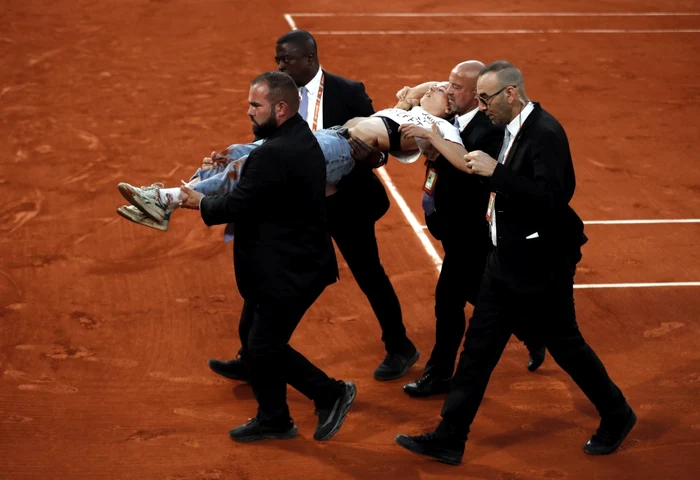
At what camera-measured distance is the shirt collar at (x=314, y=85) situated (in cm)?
707

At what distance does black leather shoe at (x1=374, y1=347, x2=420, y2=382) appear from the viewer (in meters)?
7.46

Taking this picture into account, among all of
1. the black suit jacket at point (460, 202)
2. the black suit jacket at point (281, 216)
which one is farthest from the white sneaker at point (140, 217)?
the black suit jacket at point (460, 202)

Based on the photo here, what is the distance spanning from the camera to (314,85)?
708cm

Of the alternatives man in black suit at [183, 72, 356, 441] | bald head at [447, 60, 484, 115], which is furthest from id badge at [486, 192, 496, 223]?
man in black suit at [183, 72, 356, 441]

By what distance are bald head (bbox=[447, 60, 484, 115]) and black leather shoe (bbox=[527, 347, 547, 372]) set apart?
2.05 m

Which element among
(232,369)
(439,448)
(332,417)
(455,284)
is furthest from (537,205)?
(232,369)

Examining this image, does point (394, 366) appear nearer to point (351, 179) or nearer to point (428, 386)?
point (428, 386)

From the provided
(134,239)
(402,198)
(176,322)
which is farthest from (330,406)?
(402,198)

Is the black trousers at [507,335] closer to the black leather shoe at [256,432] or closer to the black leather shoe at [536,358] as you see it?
the black leather shoe at [256,432]

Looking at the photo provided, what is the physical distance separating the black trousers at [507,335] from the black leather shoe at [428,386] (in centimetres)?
95

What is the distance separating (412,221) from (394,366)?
3.19 metres

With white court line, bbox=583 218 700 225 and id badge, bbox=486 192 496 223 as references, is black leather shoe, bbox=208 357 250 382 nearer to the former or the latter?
id badge, bbox=486 192 496 223

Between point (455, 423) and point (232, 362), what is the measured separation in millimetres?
1959

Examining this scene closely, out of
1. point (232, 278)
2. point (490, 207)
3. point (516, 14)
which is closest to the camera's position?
point (490, 207)
